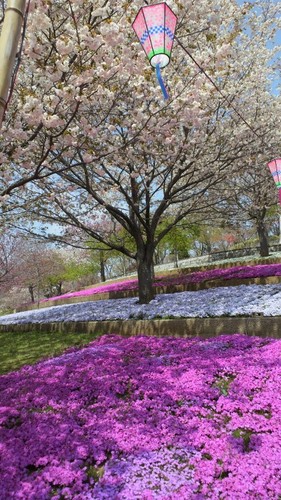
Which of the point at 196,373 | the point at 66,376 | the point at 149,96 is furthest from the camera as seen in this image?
the point at 149,96

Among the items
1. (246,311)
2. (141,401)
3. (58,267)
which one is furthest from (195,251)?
(141,401)

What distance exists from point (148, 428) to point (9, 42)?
14.2 ft

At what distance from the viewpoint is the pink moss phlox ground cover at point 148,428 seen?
334 centimetres

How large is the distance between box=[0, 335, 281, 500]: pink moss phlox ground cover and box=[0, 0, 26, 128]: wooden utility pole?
3.53 meters

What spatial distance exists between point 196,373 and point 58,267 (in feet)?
131

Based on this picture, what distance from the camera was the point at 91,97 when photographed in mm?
6953

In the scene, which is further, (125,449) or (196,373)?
(196,373)

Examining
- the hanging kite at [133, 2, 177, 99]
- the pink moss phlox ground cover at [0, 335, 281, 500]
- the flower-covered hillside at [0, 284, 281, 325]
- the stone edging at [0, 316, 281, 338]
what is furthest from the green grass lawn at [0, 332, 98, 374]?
the hanging kite at [133, 2, 177, 99]

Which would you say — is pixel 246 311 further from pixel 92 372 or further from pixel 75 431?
pixel 75 431

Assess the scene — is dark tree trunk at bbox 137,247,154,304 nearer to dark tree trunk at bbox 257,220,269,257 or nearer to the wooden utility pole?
the wooden utility pole

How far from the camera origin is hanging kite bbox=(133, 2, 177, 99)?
15.1 ft

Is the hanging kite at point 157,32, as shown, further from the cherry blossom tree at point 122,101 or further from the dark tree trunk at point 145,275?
the dark tree trunk at point 145,275

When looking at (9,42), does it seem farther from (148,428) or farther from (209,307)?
(209,307)

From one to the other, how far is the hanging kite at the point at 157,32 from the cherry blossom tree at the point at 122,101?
35.4 inches
